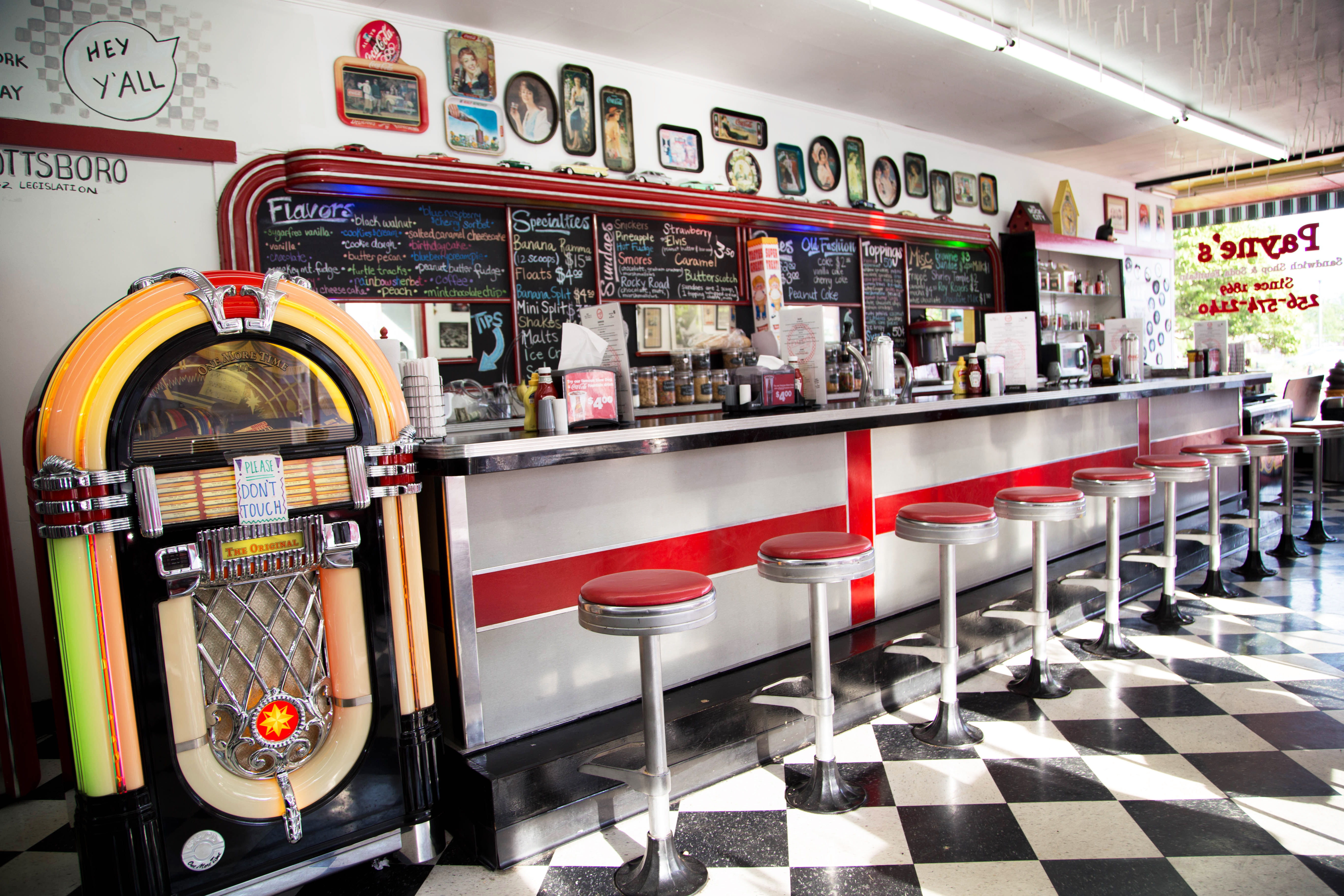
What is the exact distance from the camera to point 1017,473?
4.08m

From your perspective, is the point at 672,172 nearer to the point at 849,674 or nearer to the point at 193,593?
the point at 849,674

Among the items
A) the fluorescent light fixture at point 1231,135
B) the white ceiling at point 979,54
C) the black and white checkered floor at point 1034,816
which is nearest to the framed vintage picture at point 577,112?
the white ceiling at point 979,54

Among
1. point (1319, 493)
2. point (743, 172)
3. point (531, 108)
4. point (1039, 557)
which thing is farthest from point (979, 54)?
point (1039, 557)

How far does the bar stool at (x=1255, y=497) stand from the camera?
454 cm

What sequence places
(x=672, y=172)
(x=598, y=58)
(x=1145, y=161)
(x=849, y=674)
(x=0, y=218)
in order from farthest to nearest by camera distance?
(x=1145, y=161), (x=672, y=172), (x=598, y=58), (x=0, y=218), (x=849, y=674)

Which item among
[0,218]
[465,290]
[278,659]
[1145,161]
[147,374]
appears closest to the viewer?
[147,374]

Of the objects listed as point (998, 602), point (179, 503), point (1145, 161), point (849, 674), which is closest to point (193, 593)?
point (179, 503)

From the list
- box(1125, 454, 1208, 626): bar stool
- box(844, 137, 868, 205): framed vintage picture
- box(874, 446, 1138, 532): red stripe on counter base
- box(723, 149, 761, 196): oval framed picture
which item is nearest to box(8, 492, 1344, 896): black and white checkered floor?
box(1125, 454, 1208, 626): bar stool

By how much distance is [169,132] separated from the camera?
3.72 m

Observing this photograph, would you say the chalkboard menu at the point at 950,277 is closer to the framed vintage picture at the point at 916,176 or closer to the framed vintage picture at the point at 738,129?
the framed vintage picture at the point at 916,176

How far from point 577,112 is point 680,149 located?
82 centimetres

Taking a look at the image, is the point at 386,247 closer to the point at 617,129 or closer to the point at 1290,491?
the point at 617,129

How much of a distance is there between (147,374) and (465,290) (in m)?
2.75

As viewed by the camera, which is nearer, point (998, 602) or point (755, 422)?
point (755, 422)
